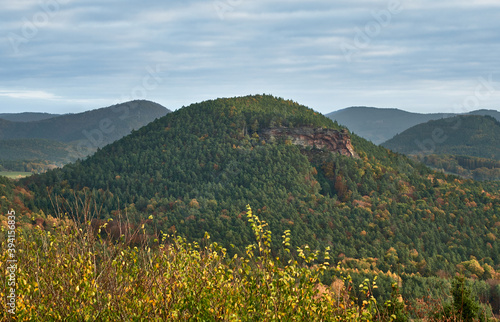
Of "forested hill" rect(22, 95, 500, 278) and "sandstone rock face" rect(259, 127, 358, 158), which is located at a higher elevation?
"sandstone rock face" rect(259, 127, 358, 158)

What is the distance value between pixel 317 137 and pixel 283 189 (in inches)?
1254

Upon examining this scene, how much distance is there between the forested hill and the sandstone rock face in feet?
2.42

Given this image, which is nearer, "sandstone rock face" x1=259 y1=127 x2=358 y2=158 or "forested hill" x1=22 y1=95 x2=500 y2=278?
"forested hill" x1=22 y1=95 x2=500 y2=278

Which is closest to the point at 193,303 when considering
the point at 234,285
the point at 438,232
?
the point at 234,285

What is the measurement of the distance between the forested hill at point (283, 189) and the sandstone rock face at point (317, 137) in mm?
737

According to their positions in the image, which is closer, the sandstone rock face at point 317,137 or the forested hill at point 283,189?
the forested hill at point 283,189

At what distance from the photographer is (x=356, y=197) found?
435 ft

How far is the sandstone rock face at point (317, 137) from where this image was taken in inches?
5935

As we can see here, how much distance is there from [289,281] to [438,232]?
11368cm

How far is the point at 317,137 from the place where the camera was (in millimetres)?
152500

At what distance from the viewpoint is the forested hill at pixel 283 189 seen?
10625 cm

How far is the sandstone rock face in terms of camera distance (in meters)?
151

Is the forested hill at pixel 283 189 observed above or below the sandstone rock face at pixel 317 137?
below

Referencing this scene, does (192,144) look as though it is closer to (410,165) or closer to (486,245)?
(410,165)
